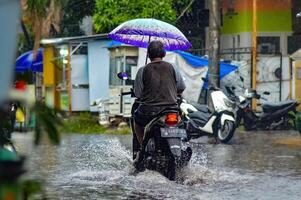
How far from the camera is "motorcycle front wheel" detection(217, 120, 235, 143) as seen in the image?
15008 mm

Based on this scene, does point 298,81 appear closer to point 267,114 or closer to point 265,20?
point 267,114

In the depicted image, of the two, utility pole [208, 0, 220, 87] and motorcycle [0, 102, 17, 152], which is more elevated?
utility pole [208, 0, 220, 87]

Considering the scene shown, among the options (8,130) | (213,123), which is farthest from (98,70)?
(8,130)

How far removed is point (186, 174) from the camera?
922cm

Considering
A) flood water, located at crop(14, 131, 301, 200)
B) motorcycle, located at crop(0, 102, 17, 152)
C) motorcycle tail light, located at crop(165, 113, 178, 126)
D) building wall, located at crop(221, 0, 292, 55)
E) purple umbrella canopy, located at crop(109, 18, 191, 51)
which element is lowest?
flood water, located at crop(14, 131, 301, 200)

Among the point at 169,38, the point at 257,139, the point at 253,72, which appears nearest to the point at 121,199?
the point at 169,38

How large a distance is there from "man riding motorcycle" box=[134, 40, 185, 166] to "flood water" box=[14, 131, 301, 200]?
81cm

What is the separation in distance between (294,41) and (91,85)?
21.7ft

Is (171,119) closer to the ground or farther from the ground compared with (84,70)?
closer to the ground

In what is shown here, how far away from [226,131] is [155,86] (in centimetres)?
653

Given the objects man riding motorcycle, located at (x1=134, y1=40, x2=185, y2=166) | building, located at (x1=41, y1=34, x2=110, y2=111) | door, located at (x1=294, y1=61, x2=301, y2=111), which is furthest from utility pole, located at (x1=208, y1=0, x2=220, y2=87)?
man riding motorcycle, located at (x1=134, y1=40, x2=185, y2=166)

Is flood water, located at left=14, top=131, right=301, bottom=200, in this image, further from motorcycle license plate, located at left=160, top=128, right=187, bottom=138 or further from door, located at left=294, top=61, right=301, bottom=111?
door, located at left=294, top=61, right=301, bottom=111

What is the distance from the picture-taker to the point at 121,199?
24.9ft

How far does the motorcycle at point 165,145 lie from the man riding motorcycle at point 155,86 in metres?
0.14
